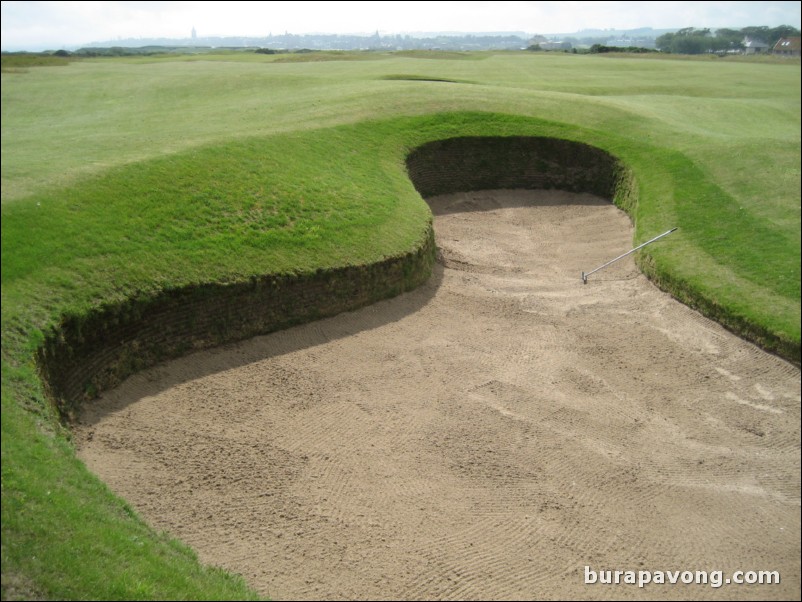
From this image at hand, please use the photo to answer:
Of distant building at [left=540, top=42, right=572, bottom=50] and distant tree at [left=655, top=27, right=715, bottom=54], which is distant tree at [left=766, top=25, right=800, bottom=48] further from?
distant building at [left=540, top=42, right=572, bottom=50]

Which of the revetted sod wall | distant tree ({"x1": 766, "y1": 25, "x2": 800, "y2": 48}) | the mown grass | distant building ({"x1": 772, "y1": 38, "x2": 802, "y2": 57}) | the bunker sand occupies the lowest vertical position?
the bunker sand

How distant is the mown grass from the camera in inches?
408

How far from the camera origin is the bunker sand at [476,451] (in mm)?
10734

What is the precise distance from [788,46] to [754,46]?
1901mm

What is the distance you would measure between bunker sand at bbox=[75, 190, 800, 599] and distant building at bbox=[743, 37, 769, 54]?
5.73m

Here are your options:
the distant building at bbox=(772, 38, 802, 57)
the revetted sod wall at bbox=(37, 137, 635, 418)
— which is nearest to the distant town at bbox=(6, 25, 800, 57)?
the distant building at bbox=(772, 38, 802, 57)

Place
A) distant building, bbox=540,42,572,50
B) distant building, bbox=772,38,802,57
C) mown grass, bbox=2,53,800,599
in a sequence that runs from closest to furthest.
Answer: mown grass, bbox=2,53,800,599 → distant building, bbox=772,38,802,57 → distant building, bbox=540,42,572,50

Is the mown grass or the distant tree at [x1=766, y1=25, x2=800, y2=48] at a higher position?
the distant tree at [x1=766, y1=25, x2=800, y2=48]

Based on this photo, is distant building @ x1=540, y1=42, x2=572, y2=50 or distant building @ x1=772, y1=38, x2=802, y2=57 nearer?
distant building @ x1=772, y1=38, x2=802, y2=57

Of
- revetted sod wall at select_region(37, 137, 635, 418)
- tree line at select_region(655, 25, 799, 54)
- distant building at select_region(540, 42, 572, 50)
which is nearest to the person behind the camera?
tree line at select_region(655, 25, 799, 54)

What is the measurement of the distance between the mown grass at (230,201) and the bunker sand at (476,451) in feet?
3.95

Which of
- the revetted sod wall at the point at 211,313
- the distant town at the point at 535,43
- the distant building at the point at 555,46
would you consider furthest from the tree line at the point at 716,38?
the distant building at the point at 555,46

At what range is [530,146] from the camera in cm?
2911

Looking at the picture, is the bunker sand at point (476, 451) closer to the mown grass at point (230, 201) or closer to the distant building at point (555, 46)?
the mown grass at point (230, 201)
